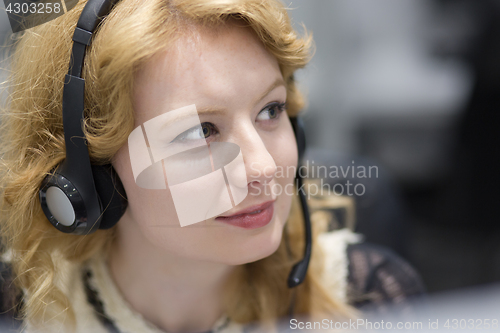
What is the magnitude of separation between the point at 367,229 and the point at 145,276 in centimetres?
67

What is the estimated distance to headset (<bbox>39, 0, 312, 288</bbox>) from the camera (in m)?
0.56

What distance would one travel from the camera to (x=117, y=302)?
0.78 m

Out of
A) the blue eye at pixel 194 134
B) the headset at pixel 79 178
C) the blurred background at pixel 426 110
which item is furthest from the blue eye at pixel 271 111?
the blurred background at pixel 426 110

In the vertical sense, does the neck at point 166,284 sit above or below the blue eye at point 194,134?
below

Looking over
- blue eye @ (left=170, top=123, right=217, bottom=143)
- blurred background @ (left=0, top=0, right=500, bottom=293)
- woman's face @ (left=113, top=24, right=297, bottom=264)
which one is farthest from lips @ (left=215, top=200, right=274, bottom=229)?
blurred background @ (left=0, top=0, right=500, bottom=293)

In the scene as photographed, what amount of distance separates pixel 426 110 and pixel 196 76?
159 centimetres

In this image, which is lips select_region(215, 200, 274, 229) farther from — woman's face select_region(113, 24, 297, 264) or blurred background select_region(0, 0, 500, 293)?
blurred background select_region(0, 0, 500, 293)

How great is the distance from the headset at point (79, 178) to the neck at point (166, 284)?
0.47 feet

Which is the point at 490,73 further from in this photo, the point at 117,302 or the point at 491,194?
the point at 117,302

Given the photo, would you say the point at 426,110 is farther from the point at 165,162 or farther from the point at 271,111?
the point at 165,162

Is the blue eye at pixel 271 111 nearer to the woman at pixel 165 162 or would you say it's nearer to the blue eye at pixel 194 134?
the woman at pixel 165 162

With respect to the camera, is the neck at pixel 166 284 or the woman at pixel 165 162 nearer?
the woman at pixel 165 162

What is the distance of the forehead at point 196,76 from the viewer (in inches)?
22.0

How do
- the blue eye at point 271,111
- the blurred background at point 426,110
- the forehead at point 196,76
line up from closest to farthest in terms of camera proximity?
1. the forehead at point 196,76
2. the blue eye at point 271,111
3. the blurred background at point 426,110
